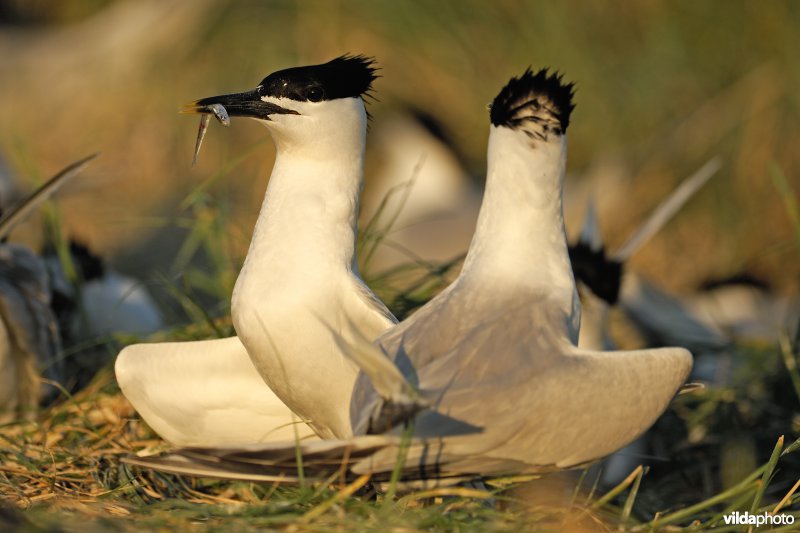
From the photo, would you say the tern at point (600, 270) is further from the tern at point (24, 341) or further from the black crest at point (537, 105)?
the tern at point (24, 341)

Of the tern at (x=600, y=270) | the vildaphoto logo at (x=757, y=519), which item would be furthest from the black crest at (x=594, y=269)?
the vildaphoto logo at (x=757, y=519)

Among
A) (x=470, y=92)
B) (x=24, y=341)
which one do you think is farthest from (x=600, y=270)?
(x=470, y=92)

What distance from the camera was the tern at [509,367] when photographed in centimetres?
177

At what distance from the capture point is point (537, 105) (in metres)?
1.93

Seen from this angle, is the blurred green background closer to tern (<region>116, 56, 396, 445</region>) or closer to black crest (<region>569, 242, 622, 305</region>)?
black crest (<region>569, 242, 622, 305</region>)

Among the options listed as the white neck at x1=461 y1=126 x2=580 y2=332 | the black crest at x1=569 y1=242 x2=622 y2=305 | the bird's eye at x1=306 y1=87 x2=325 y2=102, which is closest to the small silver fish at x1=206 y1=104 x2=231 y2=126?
the bird's eye at x1=306 y1=87 x2=325 y2=102

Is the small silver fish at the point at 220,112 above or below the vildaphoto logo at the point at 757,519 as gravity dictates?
above

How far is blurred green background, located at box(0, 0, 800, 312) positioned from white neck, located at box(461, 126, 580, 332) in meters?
3.36

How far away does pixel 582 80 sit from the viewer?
20.2 ft

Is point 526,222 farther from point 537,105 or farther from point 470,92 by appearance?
point 470,92

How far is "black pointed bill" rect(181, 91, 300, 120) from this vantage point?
206cm

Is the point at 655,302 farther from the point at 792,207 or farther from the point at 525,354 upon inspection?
the point at 525,354

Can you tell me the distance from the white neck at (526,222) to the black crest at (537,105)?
16 mm

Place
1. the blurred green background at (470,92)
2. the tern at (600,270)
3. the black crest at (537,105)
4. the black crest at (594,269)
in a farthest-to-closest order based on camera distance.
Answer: the blurred green background at (470,92), the black crest at (594,269), the tern at (600,270), the black crest at (537,105)
